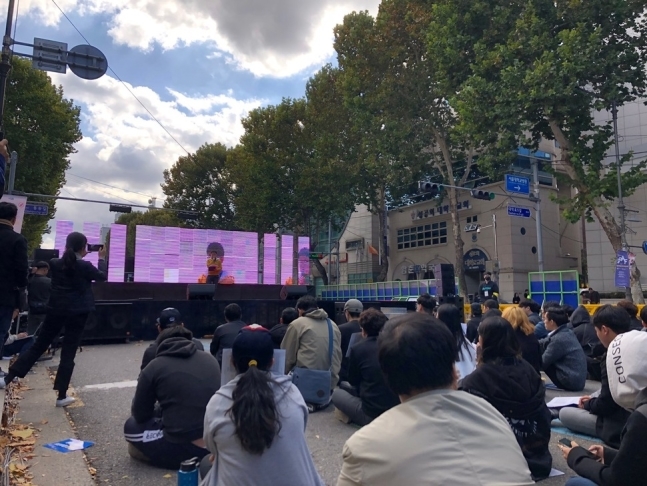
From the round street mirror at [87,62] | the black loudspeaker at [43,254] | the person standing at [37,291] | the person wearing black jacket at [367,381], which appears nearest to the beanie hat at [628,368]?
the person wearing black jacket at [367,381]

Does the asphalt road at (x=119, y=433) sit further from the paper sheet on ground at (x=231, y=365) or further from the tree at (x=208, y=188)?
the tree at (x=208, y=188)

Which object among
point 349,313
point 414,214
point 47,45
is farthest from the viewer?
point 414,214

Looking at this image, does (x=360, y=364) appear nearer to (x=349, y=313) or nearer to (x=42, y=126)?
(x=349, y=313)

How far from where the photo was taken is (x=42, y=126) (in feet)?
76.4

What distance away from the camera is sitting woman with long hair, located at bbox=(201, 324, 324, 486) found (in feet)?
7.57

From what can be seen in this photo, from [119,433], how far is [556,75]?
17172 mm

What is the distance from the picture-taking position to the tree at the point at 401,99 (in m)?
24.6

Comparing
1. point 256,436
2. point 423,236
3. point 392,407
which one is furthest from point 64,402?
point 423,236

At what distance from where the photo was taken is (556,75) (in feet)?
55.0

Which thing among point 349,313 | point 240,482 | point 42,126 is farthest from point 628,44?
point 42,126

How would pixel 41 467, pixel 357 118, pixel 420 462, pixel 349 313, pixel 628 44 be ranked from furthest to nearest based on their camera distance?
pixel 357 118
pixel 628 44
pixel 349 313
pixel 41 467
pixel 420 462

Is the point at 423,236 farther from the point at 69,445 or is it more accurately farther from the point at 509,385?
the point at 69,445

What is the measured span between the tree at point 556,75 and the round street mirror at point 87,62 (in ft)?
45.2

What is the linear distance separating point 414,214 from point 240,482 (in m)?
34.0
